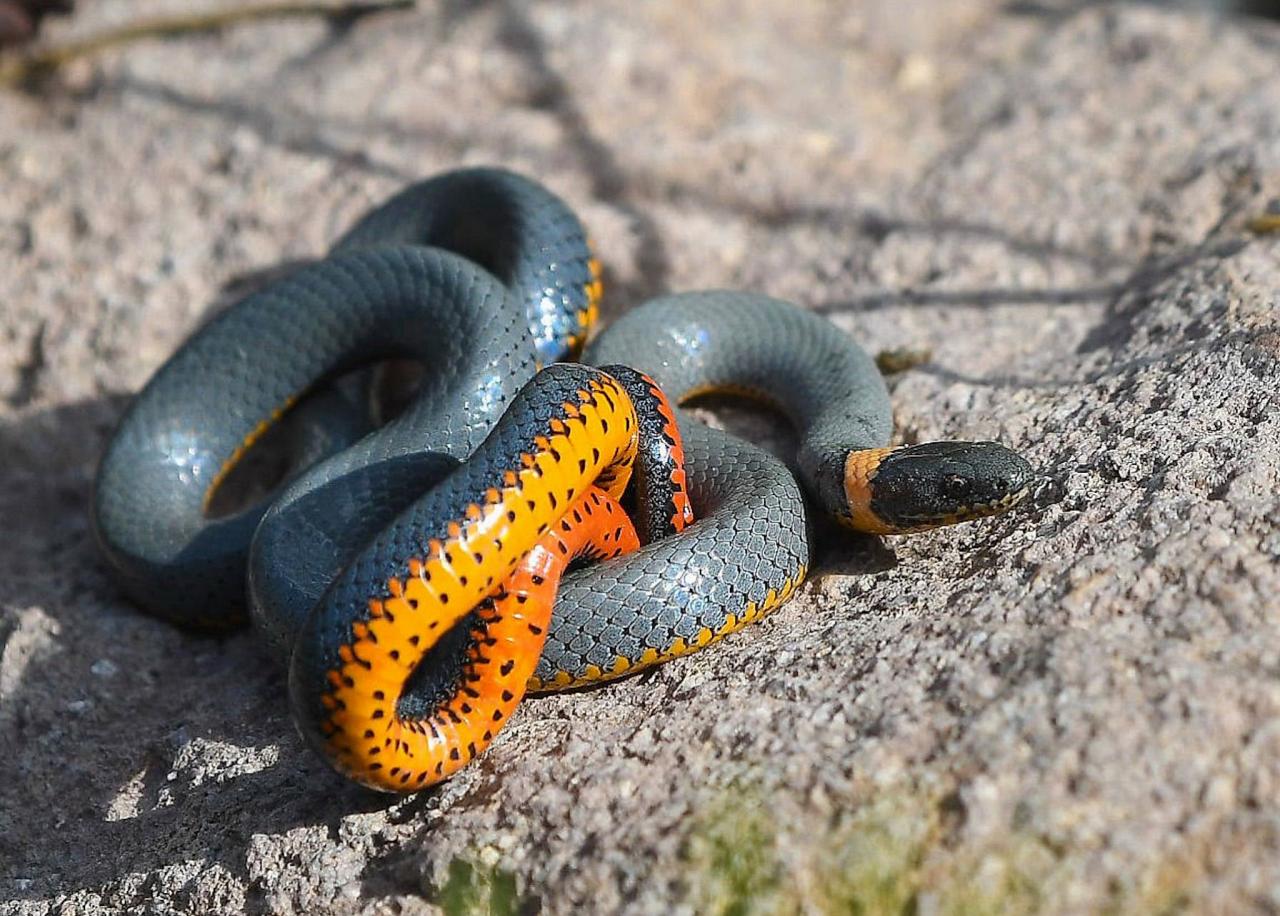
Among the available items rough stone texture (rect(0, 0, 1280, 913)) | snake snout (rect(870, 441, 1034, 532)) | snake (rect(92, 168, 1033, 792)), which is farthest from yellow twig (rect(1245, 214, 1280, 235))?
snake snout (rect(870, 441, 1034, 532))

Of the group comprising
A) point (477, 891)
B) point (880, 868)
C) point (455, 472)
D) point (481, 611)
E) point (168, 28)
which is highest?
point (168, 28)

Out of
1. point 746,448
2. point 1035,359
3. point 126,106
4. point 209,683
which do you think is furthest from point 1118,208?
point 126,106

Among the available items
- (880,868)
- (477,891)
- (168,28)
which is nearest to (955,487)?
(880,868)

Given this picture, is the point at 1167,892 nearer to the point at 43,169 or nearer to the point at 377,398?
the point at 377,398

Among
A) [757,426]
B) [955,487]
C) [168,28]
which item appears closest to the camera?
[955,487]

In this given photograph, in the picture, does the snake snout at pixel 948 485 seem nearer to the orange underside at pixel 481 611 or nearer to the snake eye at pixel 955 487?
the snake eye at pixel 955 487

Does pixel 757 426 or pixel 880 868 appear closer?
pixel 880 868

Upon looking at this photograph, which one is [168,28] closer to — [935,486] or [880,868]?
[935,486]
